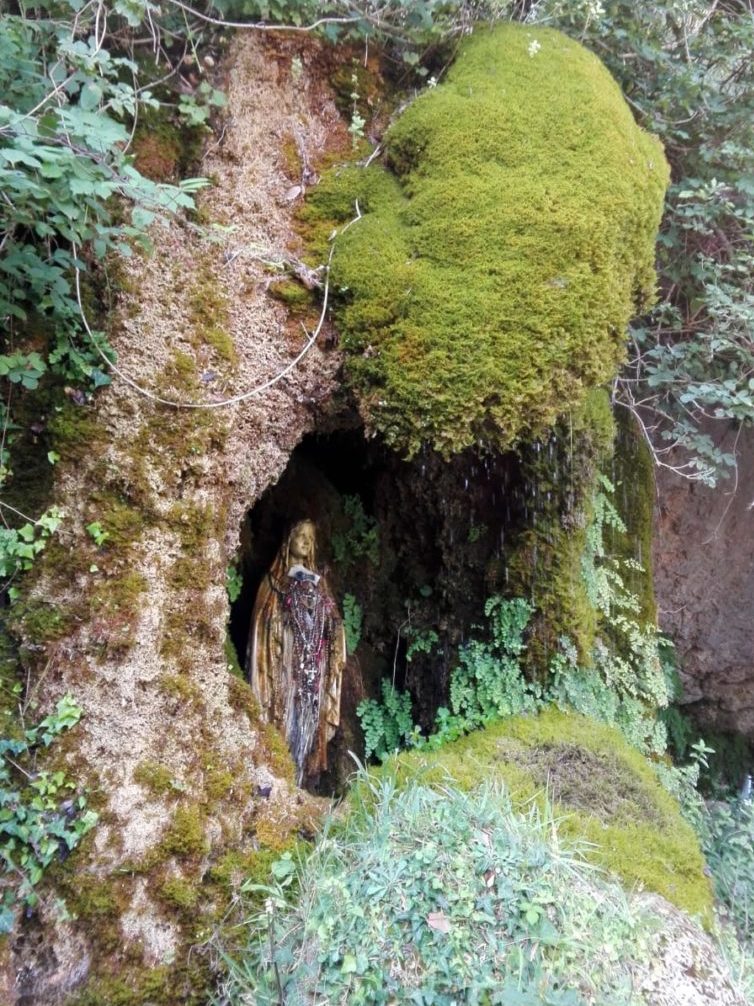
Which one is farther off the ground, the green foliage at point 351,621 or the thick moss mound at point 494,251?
the thick moss mound at point 494,251

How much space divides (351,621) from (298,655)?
2.82 feet

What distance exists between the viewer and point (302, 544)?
12.5ft

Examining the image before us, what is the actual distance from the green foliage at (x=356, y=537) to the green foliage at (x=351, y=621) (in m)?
0.28

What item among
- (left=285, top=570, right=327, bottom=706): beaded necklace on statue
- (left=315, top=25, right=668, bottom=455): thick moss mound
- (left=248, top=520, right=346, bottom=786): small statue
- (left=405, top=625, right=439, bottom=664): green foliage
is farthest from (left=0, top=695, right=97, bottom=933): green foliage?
(left=405, top=625, right=439, bottom=664): green foliage

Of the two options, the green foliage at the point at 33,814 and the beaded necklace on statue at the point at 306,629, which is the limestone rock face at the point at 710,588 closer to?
the beaded necklace on statue at the point at 306,629

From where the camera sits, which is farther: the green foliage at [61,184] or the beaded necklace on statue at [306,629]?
the beaded necklace on statue at [306,629]

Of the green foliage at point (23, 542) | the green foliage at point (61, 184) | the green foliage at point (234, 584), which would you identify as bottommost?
the green foliage at point (234, 584)

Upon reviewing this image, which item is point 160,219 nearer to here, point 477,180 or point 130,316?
point 130,316

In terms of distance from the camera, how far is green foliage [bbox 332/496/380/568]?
4.63 m

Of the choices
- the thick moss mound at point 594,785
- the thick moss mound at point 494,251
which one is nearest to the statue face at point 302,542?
the thick moss mound at point 494,251

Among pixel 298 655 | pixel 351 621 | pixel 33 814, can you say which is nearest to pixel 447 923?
pixel 33 814

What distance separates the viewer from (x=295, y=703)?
143 inches

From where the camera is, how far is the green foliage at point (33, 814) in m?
2.13

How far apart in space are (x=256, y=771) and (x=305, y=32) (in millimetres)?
3584
